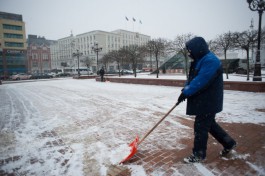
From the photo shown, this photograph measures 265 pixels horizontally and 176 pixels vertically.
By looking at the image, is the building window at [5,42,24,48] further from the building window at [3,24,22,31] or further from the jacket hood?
the jacket hood

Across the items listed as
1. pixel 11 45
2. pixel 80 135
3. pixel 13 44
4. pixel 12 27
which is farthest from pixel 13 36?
pixel 80 135

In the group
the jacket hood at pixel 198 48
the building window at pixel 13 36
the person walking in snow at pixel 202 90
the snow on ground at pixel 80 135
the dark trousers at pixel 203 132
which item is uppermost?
the building window at pixel 13 36

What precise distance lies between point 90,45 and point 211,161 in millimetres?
81734

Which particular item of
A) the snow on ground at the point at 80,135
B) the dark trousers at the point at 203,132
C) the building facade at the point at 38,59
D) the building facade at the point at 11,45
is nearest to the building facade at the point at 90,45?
the building facade at the point at 38,59

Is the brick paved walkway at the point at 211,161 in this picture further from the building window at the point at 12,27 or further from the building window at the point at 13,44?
the building window at the point at 12,27

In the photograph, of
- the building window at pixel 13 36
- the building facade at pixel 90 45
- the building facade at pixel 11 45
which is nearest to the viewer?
the building facade at pixel 11 45

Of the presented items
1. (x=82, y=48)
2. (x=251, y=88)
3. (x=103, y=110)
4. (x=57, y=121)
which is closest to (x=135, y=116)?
(x=103, y=110)

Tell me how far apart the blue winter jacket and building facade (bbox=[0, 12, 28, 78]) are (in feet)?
204

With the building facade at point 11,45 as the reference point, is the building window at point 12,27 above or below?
above

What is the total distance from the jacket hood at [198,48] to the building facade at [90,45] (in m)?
68.7

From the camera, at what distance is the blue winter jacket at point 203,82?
2443 millimetres

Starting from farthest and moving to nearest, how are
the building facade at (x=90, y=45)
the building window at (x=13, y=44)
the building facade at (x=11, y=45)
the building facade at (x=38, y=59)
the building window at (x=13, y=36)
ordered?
the building facade at (x=90, y=45), the building facade at (x=38, y=59), the building window at (x=13, y=36), the building window at (x=13, y=44), the building facade at (x=11, y=45)

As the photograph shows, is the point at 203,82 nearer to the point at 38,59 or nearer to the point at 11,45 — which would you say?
the point at 11,45

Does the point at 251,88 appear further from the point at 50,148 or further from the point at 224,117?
the point at 50,148
